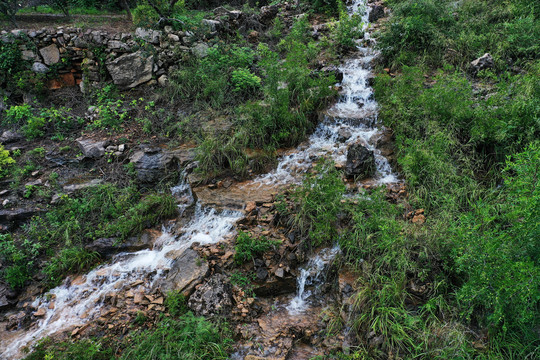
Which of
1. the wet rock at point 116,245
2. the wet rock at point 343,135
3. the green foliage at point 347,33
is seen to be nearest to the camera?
the wet rock at point 116,245

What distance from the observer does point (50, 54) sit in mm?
7816

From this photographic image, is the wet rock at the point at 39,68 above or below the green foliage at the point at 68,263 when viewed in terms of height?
above

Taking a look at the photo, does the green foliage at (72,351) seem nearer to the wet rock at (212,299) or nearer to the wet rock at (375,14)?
the wet rock at (212,299)

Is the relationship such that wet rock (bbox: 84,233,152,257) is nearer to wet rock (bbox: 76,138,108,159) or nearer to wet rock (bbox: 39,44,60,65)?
wet rock (bbox: 76,138,108,159)

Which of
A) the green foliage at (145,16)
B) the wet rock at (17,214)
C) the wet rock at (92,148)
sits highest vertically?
the green foliage at (145,16)

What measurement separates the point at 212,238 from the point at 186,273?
0.87 meters

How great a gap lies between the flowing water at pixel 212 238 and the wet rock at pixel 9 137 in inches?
165

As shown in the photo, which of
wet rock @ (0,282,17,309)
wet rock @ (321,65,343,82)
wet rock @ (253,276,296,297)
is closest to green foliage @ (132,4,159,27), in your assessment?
wet rock @ (321,65,343,82)

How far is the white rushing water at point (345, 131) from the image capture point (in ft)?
19.9

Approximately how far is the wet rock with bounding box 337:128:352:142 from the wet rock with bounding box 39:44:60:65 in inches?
305

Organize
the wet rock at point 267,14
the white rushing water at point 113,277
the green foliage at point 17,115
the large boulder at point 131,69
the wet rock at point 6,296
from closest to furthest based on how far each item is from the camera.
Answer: the white rushing water at point 113,277 → the wet rock at point 6,296 → the green foliage at point 17,115 → the large boulder at point 131,69 → the wet rock at point 267,14

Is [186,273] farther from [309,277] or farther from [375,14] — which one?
[375,14]

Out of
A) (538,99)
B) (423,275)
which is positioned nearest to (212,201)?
(423,275)

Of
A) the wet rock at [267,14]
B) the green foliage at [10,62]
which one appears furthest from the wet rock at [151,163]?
the wet rock at [267,14]
